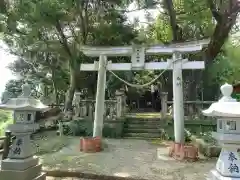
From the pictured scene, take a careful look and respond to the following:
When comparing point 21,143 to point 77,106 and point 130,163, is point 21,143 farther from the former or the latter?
point 77,106

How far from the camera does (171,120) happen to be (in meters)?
13.1

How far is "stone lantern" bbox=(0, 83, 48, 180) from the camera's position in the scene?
498cm

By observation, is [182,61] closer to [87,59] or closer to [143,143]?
[143,143]

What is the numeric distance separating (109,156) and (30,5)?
7.13 meters

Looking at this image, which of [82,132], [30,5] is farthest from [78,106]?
[30,5]

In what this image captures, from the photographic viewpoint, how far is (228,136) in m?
3.77

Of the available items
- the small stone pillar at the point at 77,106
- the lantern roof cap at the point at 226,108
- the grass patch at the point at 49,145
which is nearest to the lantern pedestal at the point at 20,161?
the lantern roof cap at the point at 226,108

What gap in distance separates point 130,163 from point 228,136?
4260mm

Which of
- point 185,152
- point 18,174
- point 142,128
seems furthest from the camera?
point 142,128

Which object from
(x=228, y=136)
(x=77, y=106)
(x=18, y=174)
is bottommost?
(x=18, y=174)

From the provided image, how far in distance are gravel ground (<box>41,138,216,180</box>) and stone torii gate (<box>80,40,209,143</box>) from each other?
3.52ft

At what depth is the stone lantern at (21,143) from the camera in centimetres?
498

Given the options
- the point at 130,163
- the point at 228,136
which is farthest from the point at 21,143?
the point at 228,136

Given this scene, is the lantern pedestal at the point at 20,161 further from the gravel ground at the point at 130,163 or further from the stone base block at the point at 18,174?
the gravel ground at the point at 130,163
